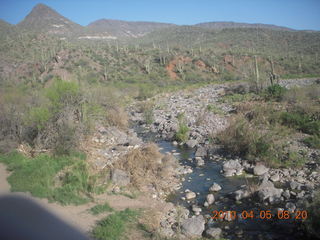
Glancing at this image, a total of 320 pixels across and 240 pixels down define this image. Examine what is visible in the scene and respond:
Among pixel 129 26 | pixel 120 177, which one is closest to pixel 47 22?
pixel 129 26

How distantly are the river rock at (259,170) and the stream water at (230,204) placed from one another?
0.42 meters

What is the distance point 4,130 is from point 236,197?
10.7m

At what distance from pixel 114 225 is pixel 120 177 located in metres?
2.99

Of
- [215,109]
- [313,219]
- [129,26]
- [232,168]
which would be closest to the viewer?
[313,219]

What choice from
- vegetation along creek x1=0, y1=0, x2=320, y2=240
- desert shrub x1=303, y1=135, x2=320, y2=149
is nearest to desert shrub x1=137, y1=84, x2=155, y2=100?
vegetation along creek x1=0, y1=0, x2=320, y2=240

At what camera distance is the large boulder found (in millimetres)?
9591

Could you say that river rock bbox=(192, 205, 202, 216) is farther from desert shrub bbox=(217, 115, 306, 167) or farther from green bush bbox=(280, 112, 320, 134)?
green bush bbox=(280, 112, 320, 134)

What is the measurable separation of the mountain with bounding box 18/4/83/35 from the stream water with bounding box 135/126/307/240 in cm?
7360

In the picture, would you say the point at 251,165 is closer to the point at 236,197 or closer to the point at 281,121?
the point at 236,197

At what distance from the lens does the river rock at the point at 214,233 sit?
22.2ft

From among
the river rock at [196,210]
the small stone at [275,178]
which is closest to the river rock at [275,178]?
the small stone at [275,178]

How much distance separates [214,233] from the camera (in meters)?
6.79

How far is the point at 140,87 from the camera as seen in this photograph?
33.0m
